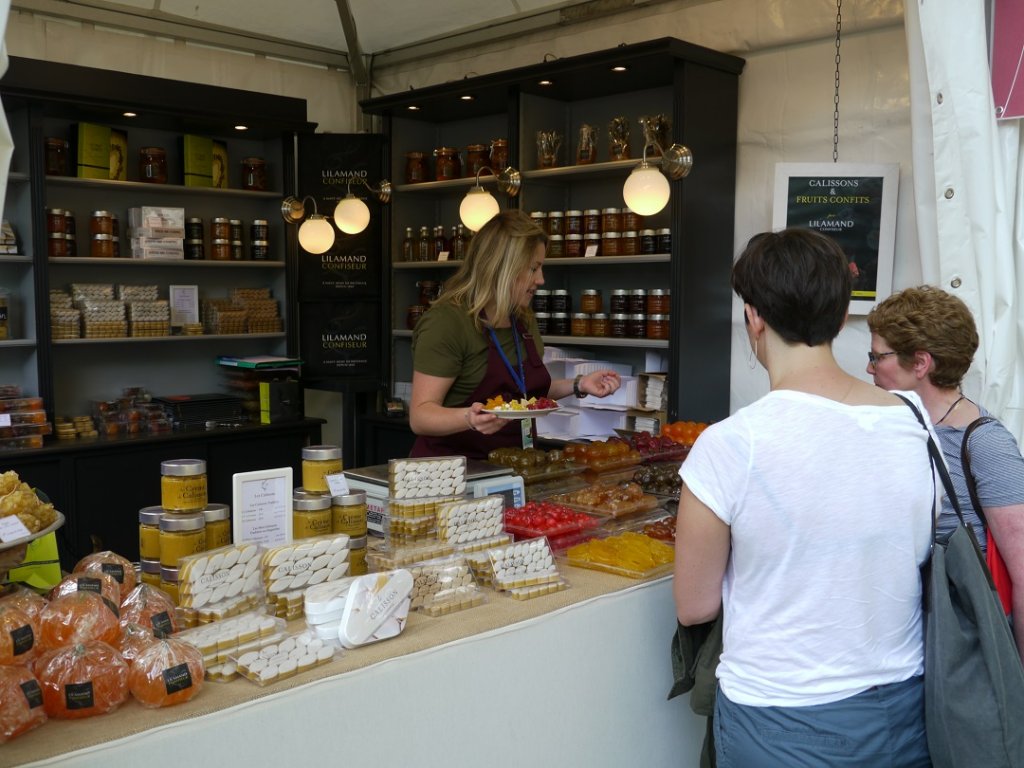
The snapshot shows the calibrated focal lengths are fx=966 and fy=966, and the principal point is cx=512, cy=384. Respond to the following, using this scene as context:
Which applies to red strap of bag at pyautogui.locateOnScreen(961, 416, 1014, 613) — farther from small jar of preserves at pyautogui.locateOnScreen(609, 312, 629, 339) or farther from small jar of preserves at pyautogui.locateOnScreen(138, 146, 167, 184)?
small jar of preserves at pyautogui.locateOnScreen(138, 146, 167, 184)

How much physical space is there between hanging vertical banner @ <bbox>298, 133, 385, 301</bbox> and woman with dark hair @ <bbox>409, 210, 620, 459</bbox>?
9.05ft

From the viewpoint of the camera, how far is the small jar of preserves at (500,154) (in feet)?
17.9

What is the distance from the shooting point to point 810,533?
1627 millimetres

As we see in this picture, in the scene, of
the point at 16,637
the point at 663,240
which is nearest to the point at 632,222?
the point at 663,240

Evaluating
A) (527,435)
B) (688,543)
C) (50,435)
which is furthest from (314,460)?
(50,435)

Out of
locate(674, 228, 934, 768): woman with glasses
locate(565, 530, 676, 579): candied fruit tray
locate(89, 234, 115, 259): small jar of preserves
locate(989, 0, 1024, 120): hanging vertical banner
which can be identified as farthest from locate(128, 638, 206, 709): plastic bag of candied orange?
locate(89, 234, 115, 259): small jar of preserves

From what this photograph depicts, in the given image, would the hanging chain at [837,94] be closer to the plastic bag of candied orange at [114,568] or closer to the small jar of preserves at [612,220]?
the small jar of preserves at [612,220]

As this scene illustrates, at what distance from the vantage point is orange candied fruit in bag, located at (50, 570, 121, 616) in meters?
1.81

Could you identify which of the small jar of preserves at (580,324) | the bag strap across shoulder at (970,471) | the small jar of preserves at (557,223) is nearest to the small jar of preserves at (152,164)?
the small jar of preserves at (557,223)

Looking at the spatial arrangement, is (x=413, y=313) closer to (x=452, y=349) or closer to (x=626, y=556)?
(x=452, y=349)

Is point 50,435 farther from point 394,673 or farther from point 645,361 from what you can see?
point 394,673

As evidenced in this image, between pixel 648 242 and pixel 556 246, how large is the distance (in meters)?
0.62

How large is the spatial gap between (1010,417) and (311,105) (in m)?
4.81

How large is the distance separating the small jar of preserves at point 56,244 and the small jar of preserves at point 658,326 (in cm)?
313
